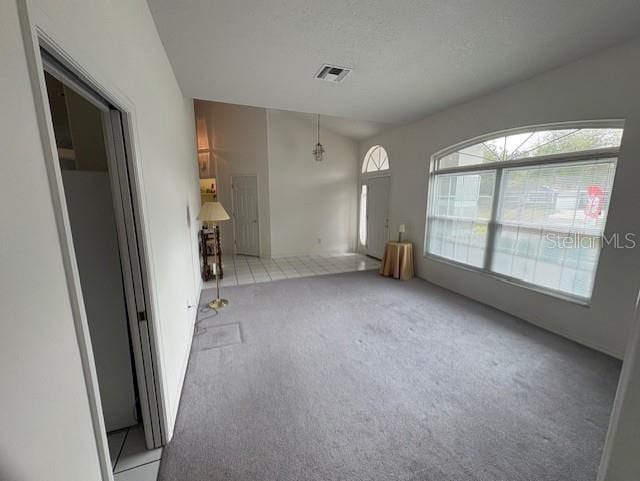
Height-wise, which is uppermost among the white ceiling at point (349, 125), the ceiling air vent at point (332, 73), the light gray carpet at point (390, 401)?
the white ceiling at point (349, 125)

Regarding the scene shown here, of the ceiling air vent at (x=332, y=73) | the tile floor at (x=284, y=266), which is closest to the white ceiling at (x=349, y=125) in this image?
the ceiling air vent at (x=332, y=73)

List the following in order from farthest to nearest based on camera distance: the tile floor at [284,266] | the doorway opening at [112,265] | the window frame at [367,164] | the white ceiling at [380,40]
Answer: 1. the window frame at [367,164]
2. the tile floor at [284,266]
3. the white ceiling at [380,40]
4. the doorway opening at [112,265]

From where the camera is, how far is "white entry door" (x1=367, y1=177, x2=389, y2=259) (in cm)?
560

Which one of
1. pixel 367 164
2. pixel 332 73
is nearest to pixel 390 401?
pixel 332 73

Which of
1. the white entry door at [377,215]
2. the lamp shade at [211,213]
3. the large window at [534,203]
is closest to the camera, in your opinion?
the large window at [534,203]

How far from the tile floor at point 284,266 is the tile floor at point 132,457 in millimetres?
2789

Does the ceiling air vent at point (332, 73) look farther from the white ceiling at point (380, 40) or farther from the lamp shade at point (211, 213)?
the lamp shade at point (211, 213)

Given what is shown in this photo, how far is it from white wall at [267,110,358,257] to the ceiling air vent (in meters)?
3.18

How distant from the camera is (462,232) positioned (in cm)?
393

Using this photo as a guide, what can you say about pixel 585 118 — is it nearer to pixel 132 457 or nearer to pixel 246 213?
pixel 132 457

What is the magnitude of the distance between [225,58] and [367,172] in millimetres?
4268

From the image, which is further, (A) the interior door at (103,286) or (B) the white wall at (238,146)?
(B) the white wall at (238,146)

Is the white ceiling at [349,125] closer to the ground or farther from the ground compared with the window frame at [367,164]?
farther from the ground

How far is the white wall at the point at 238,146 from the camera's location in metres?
5.85
